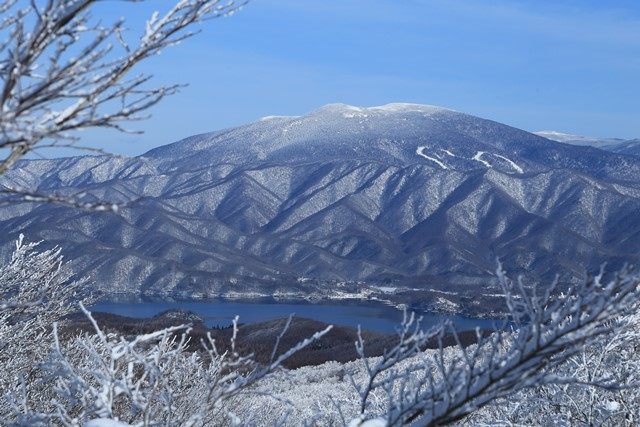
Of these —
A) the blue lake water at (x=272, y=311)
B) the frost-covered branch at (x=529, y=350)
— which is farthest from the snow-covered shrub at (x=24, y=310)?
the blue lake water at (x=272, y=311)

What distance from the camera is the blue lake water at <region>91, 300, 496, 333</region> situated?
373 feet

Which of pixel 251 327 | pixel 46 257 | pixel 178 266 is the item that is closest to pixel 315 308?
pixel 178 266

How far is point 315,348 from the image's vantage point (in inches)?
3007

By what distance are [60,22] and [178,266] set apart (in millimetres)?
168722

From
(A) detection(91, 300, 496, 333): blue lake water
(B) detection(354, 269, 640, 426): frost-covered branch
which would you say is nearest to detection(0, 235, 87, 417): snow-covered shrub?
(B) detection(354, 269, 640, 426): frost-covered branch

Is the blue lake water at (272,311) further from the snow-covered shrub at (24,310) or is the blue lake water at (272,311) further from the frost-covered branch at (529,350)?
the frost-covered branch at (529,350)

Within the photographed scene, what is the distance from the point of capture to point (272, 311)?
424 ft

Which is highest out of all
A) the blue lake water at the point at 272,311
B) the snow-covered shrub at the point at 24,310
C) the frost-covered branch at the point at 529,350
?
the frost-covered branch at the point at 529,350

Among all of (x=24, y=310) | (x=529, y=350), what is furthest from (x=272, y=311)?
(x=529, y=350)

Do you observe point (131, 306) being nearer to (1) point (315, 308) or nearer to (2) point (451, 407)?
(1) point (315, 308)

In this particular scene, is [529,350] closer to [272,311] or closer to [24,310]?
[24,310]

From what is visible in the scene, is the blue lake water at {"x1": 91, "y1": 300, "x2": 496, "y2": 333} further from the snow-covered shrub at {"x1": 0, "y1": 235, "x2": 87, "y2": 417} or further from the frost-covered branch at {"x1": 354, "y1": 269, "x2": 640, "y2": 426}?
the frost-covered branch at {"x1": 354, "y1": 269, "x2": 640, "y2": 426}

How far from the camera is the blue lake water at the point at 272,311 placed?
373 feet

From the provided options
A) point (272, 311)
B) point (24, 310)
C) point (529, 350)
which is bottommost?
point (272, 311)
